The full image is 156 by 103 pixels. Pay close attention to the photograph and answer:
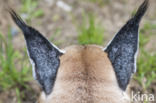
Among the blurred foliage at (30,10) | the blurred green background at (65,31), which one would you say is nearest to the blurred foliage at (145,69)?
the blurred green background at (65,31)

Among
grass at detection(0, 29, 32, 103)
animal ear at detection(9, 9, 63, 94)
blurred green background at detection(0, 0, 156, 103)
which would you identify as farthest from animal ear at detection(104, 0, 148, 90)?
grass at detection(0, 29, 32, 103)

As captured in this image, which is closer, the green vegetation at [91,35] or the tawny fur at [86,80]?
the tawny fur at [86,80]

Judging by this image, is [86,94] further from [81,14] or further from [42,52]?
[81,14]

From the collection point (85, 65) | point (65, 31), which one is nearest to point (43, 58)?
point (85, 65)

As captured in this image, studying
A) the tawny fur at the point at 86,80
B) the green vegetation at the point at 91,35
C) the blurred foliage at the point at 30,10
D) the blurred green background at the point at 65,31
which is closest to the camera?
the tawny fur at the point at 86,80

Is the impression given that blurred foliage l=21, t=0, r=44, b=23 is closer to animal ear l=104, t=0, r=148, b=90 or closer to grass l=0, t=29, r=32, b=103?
grass l=0, t=29, r=32, b=103

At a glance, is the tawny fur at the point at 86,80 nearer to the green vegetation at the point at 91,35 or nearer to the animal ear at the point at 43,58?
the animal ear at the point at 43,58

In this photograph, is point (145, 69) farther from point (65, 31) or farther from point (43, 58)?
point (43, 58)
